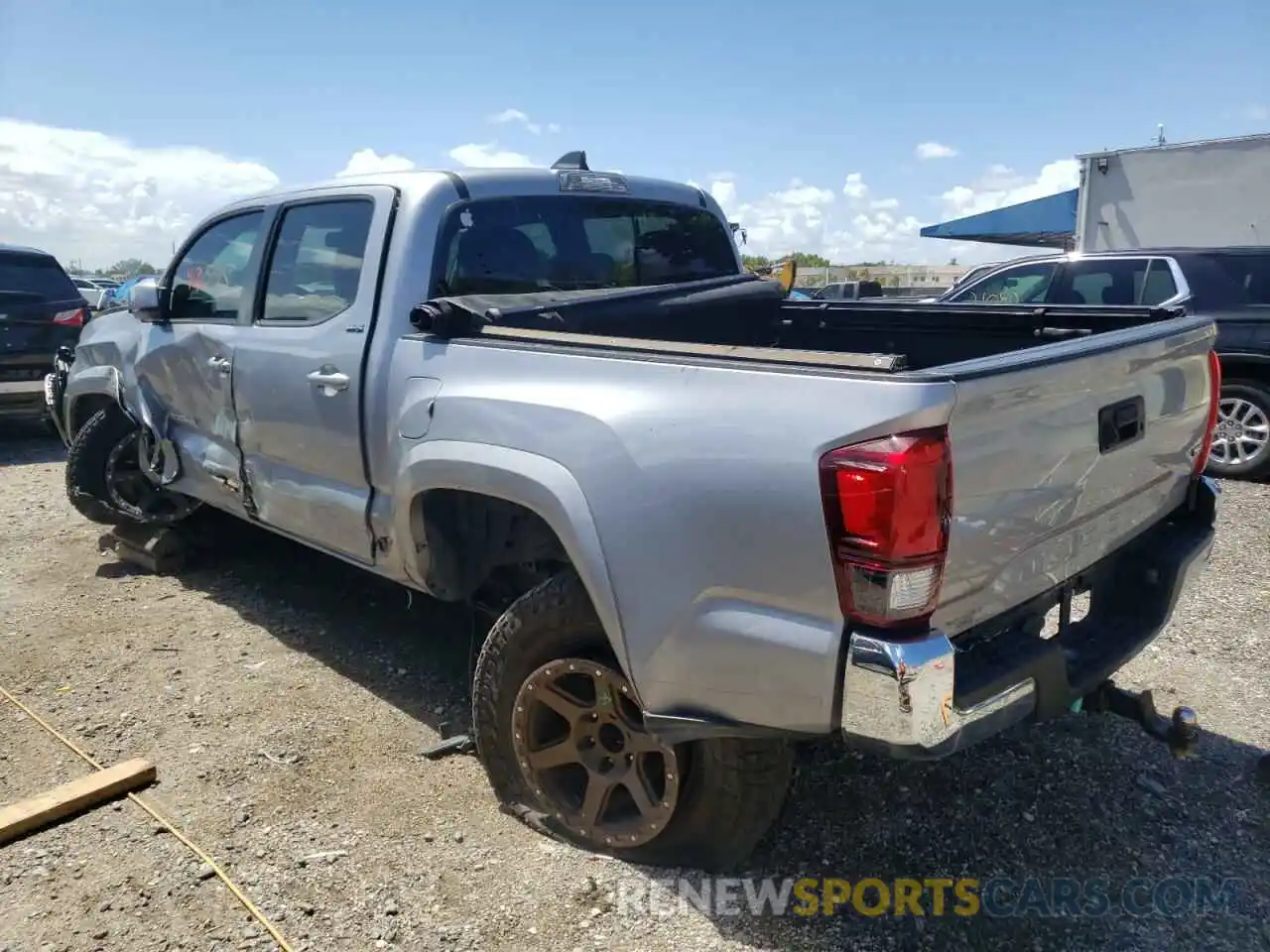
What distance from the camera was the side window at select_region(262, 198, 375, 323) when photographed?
345cm

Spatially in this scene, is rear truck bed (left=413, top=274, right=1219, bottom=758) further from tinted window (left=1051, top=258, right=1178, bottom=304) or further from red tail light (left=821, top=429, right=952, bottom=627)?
tinted window (left=1051, top=258, right=1178, bottom=304)

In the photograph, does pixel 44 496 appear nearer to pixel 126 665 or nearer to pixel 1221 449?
pixel 126 665

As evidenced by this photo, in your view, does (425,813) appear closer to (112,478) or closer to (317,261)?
(317,261)

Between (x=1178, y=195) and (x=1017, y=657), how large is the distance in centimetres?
1062

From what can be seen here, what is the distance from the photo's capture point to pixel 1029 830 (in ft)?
9.37

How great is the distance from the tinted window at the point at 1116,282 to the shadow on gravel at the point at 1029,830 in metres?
4.95

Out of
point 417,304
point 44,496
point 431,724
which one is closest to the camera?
point 417,304

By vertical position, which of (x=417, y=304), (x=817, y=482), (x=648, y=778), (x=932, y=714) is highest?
(x=417, y=304)

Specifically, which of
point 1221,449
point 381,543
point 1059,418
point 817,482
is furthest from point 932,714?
point 1221,449

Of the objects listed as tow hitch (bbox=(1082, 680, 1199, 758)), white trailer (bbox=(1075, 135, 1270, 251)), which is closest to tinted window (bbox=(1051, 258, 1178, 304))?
white trailer (bbox=(1075, 135, 1270, 251))

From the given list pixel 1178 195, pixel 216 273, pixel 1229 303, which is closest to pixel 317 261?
pixel 216 273

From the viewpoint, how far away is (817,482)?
1.97m

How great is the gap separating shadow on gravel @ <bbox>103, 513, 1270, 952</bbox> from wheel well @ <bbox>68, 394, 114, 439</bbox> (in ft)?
9.15

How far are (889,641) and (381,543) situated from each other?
1.95 meters
